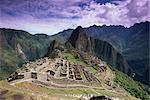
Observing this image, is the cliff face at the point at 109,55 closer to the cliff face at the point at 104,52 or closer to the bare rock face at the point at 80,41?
the cliff face at the point at 104,52

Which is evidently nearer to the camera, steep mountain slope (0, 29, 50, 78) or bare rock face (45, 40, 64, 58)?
bare rock face (45, 40, 64, 58)

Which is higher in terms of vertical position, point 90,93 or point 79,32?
point 79,32

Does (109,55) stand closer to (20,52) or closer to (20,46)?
(20,52)

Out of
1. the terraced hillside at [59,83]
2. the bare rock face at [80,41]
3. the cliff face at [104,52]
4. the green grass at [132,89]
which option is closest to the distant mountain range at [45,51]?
the cliff face at [104,52]

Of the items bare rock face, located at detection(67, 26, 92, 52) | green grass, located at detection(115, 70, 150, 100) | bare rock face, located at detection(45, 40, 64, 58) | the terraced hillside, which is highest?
bare rock face, located at detection(67, 26, 92, 52)

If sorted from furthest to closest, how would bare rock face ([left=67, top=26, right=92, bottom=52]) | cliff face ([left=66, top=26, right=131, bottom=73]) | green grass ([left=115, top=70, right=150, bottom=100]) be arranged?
1. cliff face ([left=66, top=26, right=131, bottom=73])
2. bare rock face ([left=67, top=26, right=92, bottom=52])
3. green grass ([left=115, top=70, right=150, bottom=100])

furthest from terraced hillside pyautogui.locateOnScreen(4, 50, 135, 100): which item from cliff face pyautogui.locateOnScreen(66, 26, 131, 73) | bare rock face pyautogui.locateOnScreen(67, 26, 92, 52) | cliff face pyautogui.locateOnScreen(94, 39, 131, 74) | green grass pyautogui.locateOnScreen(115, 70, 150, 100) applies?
cliff face pyautogui.locateOnScreen(94, 39, 131, 74)

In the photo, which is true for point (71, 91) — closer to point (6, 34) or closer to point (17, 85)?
point (17, 85)

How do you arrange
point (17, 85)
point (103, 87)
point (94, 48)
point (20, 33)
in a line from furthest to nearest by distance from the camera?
point (20, 33)
point (94, 48)
point (103, 87)
point (17, 85)

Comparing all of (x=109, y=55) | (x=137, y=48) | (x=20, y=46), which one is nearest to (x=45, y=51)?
(x=20, y=46)

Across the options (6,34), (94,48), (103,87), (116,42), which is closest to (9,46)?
(6,34)

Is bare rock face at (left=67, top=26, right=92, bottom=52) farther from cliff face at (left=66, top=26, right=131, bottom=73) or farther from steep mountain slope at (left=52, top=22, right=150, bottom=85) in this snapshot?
steep mountain slope at (left=52, top=22, right=150, bottom=85)
